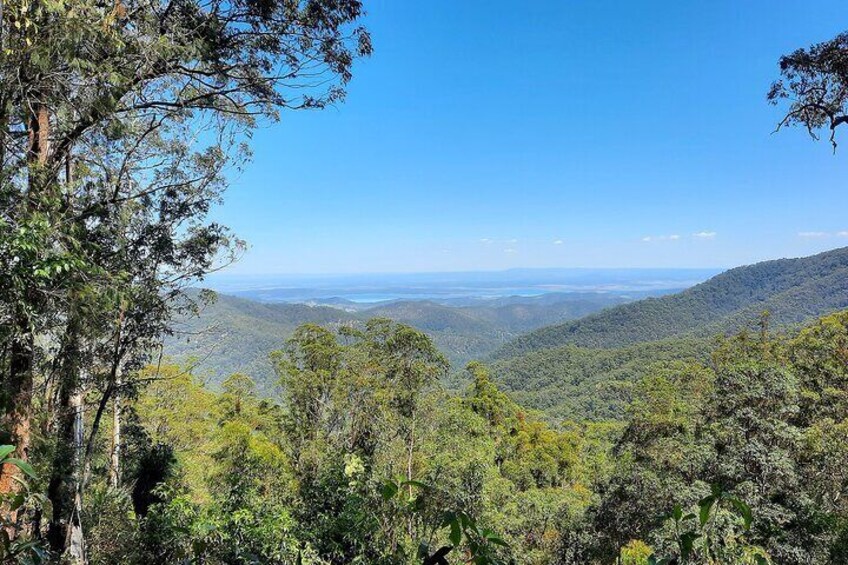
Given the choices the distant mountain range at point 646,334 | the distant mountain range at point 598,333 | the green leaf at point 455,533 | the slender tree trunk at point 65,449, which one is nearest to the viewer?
the green leaf at point 455,533

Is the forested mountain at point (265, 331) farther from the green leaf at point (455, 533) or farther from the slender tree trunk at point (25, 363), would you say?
the green leaf at point (455, 533)

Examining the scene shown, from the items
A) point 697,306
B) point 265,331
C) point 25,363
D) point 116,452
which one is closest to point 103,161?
point 25,363

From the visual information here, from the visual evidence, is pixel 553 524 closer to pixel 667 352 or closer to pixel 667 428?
pixel 667 428

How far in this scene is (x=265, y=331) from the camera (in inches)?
3782

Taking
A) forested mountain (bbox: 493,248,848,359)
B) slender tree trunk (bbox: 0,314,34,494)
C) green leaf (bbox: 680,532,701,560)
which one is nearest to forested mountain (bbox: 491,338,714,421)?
forested mountain (bbox: 493,248,848,359)

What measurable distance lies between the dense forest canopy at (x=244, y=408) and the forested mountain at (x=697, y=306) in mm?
93557

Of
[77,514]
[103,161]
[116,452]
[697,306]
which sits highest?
[103,161]

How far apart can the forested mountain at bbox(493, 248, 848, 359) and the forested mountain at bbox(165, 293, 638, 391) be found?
28.2 metres

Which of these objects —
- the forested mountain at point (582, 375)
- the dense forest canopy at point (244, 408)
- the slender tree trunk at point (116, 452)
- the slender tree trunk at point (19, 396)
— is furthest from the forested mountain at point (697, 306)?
the slender tree trunk at point (19, 396)

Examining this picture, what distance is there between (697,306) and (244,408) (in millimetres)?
130226

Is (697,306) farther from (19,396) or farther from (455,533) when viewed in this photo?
(455,533)

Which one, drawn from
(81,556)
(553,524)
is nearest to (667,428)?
(553,524)

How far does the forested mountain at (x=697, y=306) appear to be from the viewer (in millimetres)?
97213

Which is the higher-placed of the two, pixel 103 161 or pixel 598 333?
pixel 103 161
